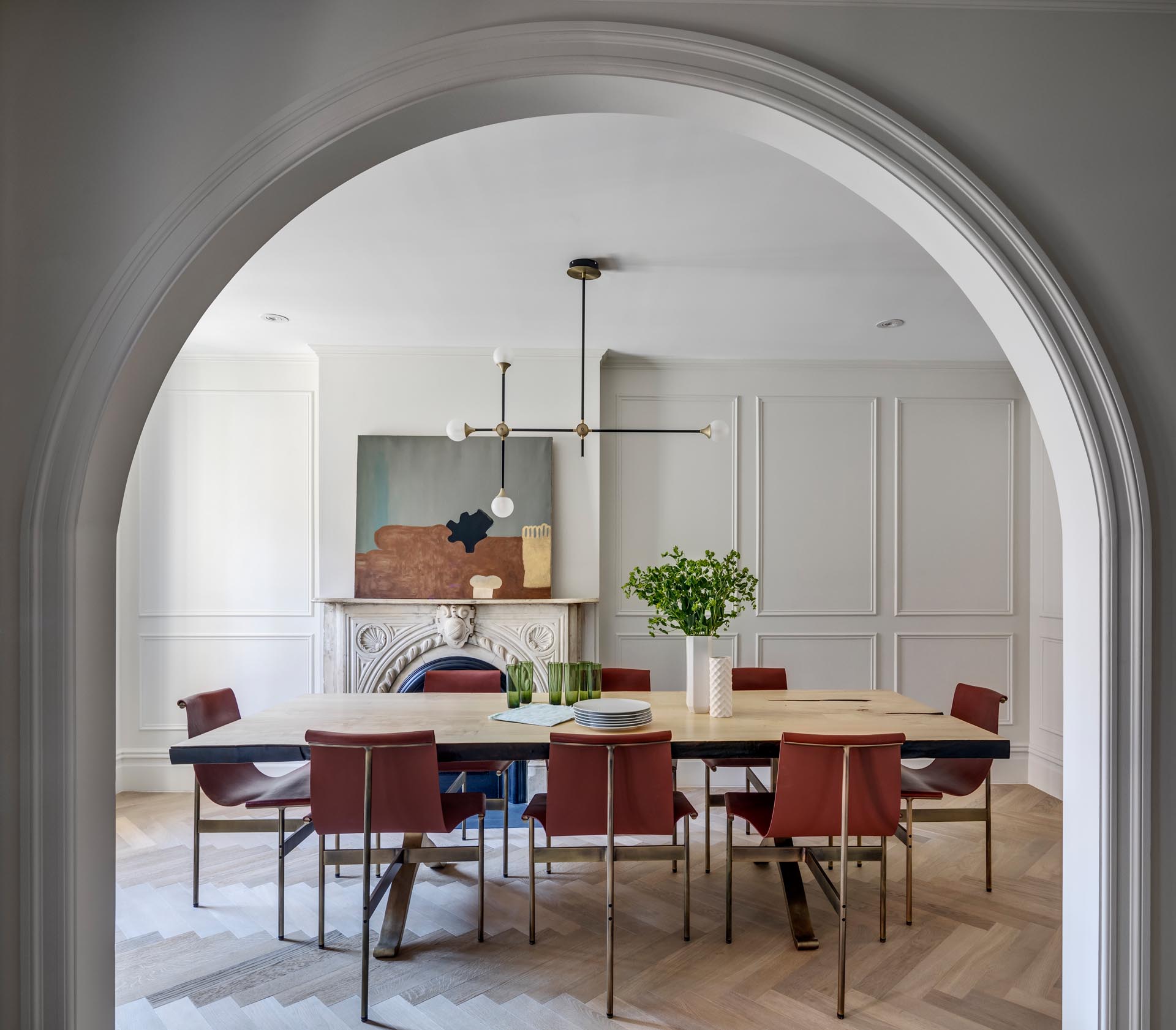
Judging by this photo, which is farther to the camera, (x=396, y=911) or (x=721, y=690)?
(x=721, y=690)

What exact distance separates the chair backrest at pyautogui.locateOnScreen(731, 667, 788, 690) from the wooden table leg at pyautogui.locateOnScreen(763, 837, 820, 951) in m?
0.89

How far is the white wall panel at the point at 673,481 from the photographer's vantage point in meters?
4.98

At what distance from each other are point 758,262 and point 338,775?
2593 mm

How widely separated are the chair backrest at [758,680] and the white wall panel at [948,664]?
4.77ft

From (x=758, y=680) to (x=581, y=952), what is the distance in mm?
1612

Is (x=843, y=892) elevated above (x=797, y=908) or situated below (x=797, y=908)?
above

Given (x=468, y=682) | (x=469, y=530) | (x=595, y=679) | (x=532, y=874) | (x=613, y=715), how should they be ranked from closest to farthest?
(x=532, y=874) → (x=613, y=715) → (x=595, y=679) → (x=468, y=682) → (x=469, y=530)

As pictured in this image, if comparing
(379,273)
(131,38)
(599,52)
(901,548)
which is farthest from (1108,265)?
(901,548)

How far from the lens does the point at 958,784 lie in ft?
10.6

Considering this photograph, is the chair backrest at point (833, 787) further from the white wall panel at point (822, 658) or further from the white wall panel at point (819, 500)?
the white wall panel at point (819, 500)

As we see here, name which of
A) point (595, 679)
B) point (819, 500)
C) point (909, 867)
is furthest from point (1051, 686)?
point (595, 679)

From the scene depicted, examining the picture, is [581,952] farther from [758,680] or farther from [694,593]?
[758,680]

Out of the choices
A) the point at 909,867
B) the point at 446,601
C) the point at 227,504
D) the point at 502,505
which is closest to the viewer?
the point at 909,867

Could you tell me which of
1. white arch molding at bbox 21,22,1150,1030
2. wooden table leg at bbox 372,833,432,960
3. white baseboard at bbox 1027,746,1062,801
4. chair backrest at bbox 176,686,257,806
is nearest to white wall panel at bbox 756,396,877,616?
white baseboard at bbox 1027,746,1062,801
